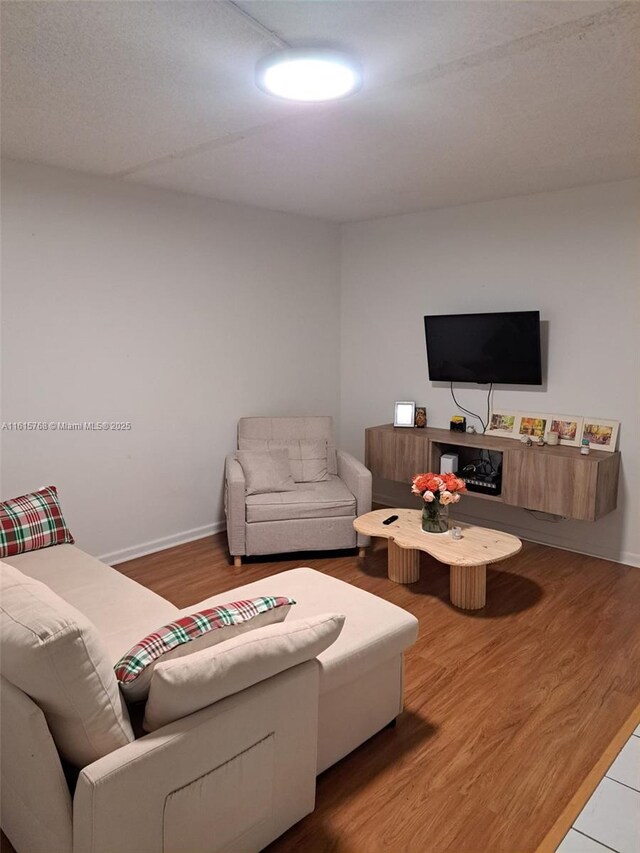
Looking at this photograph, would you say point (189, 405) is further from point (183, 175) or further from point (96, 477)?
point (183, 175)

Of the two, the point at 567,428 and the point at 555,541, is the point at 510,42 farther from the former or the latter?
the point at 555,541

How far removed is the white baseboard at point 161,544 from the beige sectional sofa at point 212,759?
6.05 ft

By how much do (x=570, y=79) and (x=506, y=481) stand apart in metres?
2.57

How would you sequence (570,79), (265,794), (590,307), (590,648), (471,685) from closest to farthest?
1. (265,794)
2. (570,79)
3. (471,685)
4. (590,648)
5. (590,307)

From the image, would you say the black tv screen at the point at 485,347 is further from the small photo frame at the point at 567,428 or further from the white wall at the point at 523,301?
the small photo frame at the point at 567,428

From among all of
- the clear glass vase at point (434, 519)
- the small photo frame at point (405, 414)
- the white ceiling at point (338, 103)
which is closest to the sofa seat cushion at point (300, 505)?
the clear glass vase at point (434, 519)

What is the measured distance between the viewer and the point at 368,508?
4.33 m

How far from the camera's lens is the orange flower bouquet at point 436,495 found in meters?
3.62

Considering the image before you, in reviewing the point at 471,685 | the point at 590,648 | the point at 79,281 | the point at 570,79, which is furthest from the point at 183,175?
the point at 590,648

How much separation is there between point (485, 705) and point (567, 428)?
7.53ft

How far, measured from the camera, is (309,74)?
2.19m

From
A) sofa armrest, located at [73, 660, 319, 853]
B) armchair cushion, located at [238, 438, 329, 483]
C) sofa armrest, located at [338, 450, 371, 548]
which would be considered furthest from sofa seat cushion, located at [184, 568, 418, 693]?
armchair cushion, located at [238, 438, 329, 483]

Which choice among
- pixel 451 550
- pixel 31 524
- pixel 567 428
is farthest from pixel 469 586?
pixel 31 524

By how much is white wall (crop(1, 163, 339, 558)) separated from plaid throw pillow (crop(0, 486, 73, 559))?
0.54m
